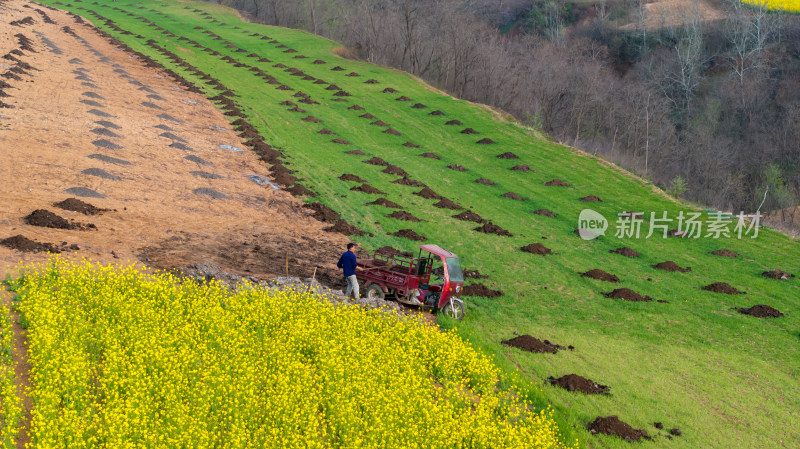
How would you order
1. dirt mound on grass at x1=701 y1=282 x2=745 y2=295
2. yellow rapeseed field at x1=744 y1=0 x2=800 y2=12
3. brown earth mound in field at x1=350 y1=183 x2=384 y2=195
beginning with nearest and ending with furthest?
dirt mound on grass at x1=701 y1=282 x2=745 y2=295, brown earth mound in field at x1=350 y1=183 x2=384 y2=195, yellow rapeseed field at x1=744 y1=0 x2=800 y2=12

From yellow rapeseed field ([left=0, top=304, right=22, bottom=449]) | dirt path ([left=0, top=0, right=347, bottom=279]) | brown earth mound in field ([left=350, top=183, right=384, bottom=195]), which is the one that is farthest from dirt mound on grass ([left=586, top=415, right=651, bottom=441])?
brown earth mound in field ([left=350, top=183, right=384, bottom=195])

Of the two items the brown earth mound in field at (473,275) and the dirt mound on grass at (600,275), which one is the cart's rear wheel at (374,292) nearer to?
the brown earth mound in field at (473,275)

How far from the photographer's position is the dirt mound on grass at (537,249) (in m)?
34.3

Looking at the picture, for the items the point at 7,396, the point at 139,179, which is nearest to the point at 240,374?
the point at 7,396

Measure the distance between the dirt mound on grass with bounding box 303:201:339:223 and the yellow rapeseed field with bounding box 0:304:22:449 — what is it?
20987 millimetres

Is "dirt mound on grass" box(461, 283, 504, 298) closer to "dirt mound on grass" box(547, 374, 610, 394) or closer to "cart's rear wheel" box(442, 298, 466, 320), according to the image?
"cart's rear wheel" box(442, 298, 466, 320)

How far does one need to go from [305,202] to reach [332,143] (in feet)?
61.2

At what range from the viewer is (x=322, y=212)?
3569cm

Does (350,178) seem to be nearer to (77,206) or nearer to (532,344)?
(77,206)

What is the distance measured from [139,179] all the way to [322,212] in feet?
35.0

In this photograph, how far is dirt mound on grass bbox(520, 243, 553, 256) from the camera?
34.3m

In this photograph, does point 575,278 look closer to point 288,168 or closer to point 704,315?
point 704,315

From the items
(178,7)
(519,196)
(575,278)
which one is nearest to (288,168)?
(519,196)

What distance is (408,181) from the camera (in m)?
45.9
